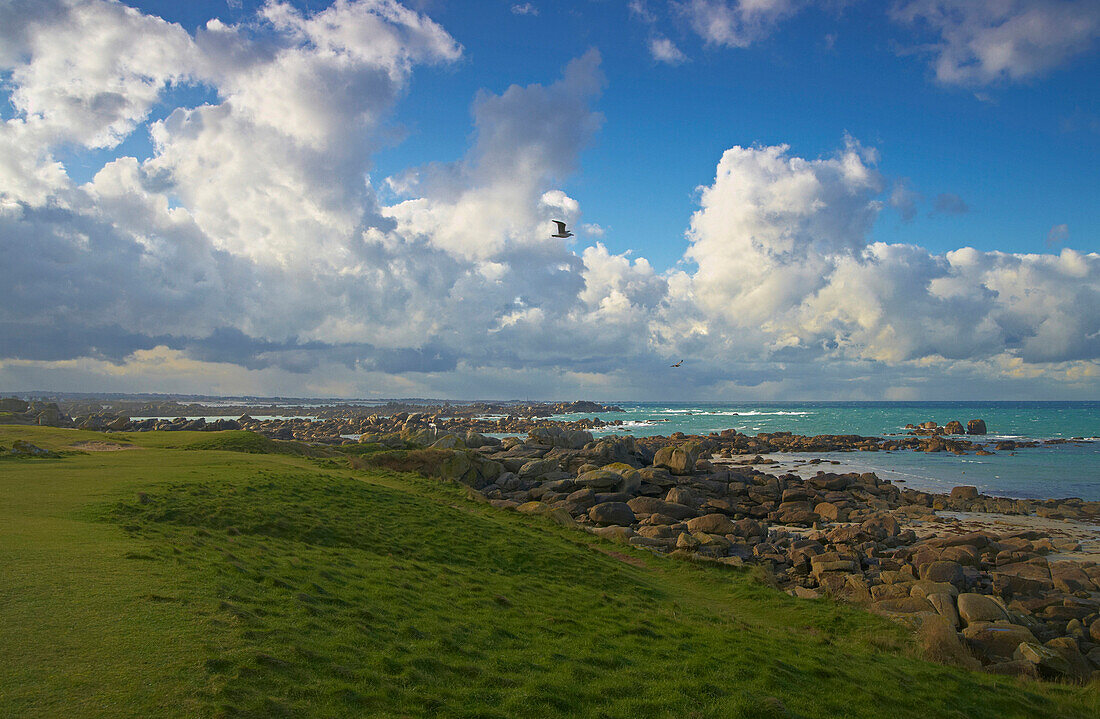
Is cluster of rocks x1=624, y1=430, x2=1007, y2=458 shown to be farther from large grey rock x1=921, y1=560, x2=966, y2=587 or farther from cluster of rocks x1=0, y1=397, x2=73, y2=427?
cluster of rocks x1=0, y1=397, x2=73, y2=427

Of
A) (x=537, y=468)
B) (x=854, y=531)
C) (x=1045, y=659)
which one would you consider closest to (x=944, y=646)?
(x=1045, y=659)

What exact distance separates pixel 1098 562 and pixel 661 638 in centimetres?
2892

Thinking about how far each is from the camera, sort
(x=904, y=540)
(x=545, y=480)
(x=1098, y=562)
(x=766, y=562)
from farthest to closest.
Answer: (x=545, y=480)
(x=904, y=540)
(x=1098, y=562)
(x=766, y=562)

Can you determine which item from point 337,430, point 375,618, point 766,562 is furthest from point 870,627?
point 337,430

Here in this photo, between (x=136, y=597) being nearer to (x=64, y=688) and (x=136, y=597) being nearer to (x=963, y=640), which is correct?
(x=64, y=688)

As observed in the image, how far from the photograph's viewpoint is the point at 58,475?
22.1m

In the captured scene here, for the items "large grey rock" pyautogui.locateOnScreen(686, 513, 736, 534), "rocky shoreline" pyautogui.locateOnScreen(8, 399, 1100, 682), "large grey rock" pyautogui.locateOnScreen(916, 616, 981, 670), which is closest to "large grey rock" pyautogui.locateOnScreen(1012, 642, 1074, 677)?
"rocky shoreline" pyautogui.locateOnScreen(8, 399, 1100, 682)

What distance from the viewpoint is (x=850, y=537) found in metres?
29.7

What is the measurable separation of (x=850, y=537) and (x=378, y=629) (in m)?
27.8

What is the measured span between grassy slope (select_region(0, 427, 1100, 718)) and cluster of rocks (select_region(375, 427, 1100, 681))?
2.89 metres

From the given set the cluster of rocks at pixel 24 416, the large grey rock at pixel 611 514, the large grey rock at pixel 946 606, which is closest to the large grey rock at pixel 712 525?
the large grey rock at pixel 611 514

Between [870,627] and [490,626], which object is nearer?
[490,626]

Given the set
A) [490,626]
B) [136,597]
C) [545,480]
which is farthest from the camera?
[545,480]

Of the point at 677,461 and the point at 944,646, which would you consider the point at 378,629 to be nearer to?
the point at 944,646
